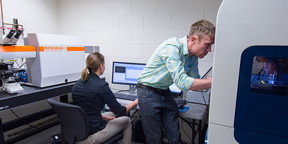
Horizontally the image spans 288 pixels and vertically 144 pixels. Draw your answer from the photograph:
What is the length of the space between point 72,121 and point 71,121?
13 millimetres

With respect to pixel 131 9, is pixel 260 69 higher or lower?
lower

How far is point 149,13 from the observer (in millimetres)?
2416

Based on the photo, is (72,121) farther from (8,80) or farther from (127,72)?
(127,72)

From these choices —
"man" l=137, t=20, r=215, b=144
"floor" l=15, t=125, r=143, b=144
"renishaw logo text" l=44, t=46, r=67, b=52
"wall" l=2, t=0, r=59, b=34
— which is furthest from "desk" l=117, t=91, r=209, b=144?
"wall" l=2, t=0, r=59, b=34

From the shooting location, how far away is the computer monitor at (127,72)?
2.25 m

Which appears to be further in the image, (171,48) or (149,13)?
(149,13)

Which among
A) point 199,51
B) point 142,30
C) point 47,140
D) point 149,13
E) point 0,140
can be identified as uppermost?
point 149,13

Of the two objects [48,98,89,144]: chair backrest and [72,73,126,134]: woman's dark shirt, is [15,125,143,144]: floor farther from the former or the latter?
[72,73,126,134]: woman's dark shirt

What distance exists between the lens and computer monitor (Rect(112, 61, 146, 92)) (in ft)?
7.38

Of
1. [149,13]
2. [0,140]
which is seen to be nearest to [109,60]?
[149,13]

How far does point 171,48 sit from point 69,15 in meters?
2.46

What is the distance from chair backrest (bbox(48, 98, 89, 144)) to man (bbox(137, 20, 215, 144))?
46 cm

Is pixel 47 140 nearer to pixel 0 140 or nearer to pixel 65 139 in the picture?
pixel 0 140

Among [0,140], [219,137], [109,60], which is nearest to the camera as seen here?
[219,137]
